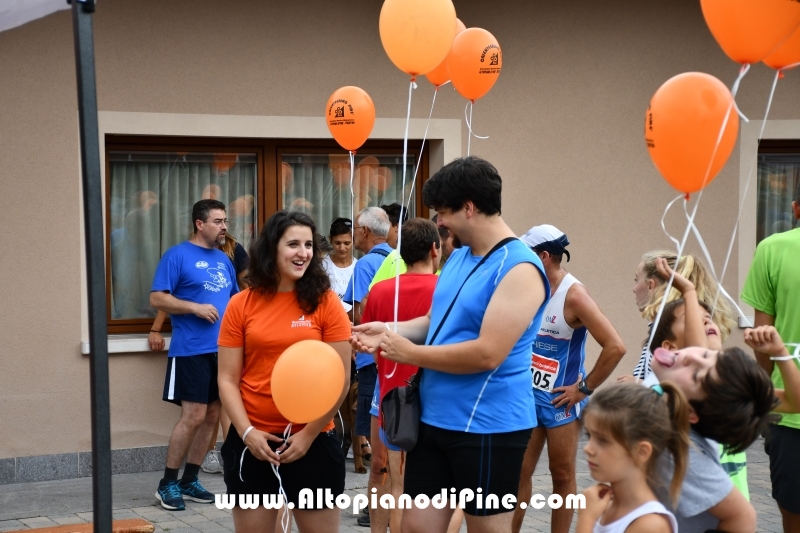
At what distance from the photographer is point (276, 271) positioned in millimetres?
4129

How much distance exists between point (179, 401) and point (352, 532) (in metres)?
1.87

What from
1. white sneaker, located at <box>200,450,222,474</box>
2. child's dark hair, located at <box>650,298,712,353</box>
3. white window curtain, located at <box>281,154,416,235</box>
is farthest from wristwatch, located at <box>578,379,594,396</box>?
white window curtain, located at <box>281,154,416,235</box>

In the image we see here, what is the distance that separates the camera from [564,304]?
16.8 feet

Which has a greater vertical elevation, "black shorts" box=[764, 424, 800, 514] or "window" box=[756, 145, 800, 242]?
"window" box=[756, 145, 800, 242]

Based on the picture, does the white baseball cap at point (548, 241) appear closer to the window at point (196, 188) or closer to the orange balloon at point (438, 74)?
the orange balloon at point (438, 74)

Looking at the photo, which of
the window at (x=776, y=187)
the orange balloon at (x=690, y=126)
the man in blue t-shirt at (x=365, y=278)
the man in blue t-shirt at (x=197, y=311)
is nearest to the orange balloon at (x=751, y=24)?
the orange balloon at (x=690, y=126)

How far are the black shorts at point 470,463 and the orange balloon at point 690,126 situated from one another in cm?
115

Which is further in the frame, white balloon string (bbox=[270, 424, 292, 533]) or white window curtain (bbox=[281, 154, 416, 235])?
white window curtain (bbox=[281, 154, 416, 235])

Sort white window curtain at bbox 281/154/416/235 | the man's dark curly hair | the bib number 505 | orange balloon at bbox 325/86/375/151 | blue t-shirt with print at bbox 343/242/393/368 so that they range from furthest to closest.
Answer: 1. white window curtain at bbox 281/154/416/235
2. blue t-shirt with print at bbox 343/242/393/368
3. orange balloon at bbox 325/86/375/151
4. the bib number 505
5. the man's dark curly hair

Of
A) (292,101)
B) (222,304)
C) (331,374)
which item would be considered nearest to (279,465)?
(331,374)

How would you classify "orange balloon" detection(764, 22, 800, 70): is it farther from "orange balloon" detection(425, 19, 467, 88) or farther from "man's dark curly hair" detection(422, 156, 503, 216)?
"orange balloon" detection(425, 19, 467, 88)

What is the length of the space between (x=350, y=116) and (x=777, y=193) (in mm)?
5310

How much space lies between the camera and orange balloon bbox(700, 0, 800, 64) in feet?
11.7

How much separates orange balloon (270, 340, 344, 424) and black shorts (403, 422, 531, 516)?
1.34 ft
